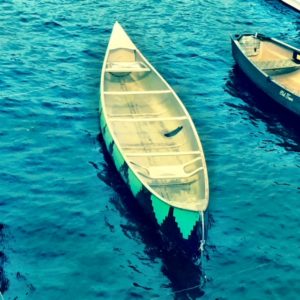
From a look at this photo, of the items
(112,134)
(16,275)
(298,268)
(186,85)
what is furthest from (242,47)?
(16,275)

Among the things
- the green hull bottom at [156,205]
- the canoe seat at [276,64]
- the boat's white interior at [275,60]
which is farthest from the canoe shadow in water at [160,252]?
the canoe seat at [276,64]

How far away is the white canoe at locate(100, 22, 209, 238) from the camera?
22938mm

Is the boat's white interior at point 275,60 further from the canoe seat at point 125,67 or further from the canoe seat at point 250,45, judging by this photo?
the canoe seat at point 125,67

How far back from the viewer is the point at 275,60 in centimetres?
3556

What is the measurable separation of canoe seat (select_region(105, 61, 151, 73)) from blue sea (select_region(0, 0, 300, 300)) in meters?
2.07

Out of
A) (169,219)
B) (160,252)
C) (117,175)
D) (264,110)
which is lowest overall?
(160,252)

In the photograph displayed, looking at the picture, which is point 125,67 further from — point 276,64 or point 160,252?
point 160,252

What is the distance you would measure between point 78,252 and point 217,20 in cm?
2763

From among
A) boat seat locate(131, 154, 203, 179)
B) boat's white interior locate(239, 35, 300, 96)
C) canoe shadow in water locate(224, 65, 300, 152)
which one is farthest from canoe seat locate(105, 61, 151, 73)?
boat seat locate(131, 154, 203, 179)

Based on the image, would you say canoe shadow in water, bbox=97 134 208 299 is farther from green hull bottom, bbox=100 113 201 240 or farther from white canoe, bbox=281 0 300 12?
white canoe, bbox=281 0 300 12

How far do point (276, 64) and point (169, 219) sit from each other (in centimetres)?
1706

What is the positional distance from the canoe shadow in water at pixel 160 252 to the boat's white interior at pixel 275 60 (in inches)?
489

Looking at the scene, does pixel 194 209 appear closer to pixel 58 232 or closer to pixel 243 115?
pixel 58 232

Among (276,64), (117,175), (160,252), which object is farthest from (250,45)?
(160,252)
